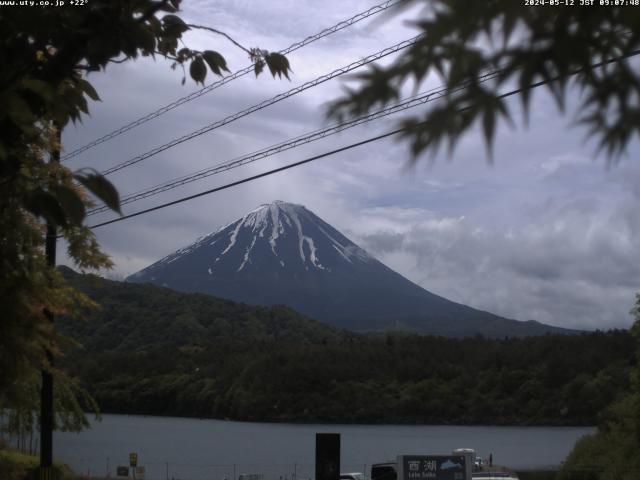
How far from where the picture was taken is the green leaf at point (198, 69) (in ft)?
18.5

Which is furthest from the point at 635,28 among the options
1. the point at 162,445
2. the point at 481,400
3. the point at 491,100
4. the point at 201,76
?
the point at 481,400

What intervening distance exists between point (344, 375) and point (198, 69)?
82.0m

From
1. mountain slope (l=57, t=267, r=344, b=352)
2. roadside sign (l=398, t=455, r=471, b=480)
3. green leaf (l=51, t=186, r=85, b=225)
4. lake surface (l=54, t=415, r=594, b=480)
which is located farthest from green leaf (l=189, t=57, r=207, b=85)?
lake surface (l=54, t=415, r=594, b=480)

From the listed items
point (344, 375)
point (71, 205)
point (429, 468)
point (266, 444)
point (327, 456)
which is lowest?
point (266, 444)

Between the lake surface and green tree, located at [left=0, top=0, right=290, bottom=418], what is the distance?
Result: 42315 mm

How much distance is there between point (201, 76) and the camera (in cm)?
568

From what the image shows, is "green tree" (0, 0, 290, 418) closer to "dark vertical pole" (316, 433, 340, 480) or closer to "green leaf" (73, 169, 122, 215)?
"green leaf" (73, 169, 122, 215)

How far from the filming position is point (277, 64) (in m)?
5.70

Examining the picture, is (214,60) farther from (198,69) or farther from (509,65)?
(509,65)

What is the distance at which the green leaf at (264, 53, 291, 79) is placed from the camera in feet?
18.5

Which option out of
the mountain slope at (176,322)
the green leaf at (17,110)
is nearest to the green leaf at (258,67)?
the green leaf at (17,110)

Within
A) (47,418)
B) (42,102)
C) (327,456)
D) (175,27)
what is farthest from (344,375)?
(42,102)

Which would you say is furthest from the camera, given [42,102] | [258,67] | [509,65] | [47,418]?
[47,418]

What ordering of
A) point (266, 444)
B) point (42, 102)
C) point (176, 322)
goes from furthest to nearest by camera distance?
point (176, 322) → point (266, 444) → point (42, 102)
